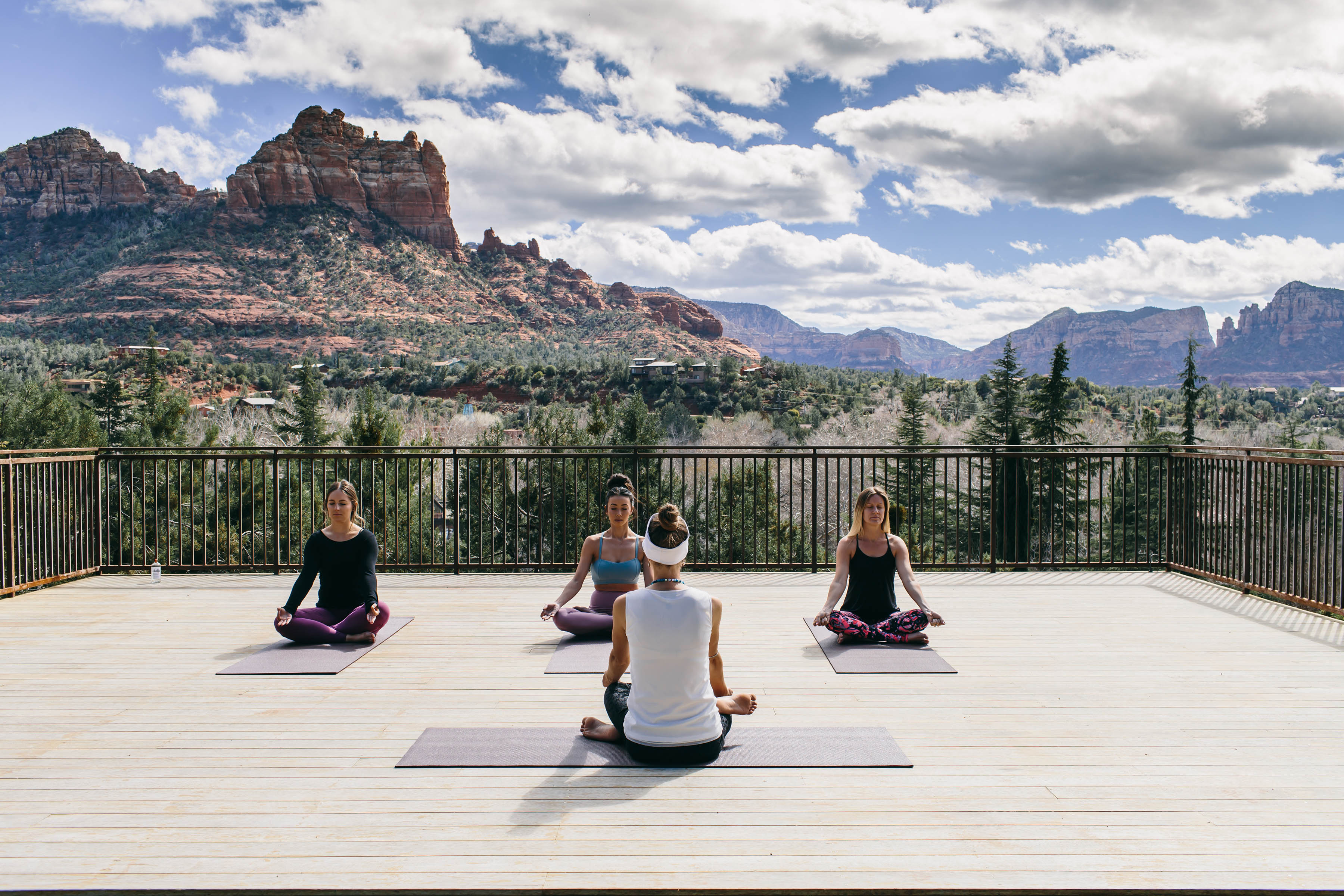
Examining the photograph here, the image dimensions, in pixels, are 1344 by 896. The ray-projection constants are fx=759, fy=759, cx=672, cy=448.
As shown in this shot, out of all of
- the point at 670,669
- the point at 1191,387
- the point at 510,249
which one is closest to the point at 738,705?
the point at 670,669

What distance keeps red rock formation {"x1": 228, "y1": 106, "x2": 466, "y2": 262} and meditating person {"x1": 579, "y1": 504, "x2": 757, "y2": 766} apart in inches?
3643

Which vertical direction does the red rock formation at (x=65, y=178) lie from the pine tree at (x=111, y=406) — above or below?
above

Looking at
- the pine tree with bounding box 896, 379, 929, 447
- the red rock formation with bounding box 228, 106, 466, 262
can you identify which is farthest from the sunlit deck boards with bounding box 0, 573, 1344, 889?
the red rock formation with bounding box 228, 106, 466, 262

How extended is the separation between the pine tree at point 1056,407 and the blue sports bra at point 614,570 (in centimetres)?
3477

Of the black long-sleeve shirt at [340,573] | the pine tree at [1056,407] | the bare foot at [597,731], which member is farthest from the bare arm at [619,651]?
the pine tree at [1056,407]

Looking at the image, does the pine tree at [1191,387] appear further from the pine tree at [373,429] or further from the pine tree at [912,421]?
the pine tree at [373,429]

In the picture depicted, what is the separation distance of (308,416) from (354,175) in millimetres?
77738

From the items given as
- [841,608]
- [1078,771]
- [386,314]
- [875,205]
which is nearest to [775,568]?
[841,608]

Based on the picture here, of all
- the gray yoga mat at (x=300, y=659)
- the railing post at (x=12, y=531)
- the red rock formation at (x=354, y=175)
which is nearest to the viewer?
the gray yoga mat at (x=300, y=659)

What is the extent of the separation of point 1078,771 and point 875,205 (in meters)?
52.5

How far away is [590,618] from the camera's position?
5.25 meters

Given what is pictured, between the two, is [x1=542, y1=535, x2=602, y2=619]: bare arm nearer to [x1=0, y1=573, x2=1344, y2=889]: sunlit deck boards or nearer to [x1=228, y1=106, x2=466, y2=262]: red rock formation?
[x1=0, y1=573, x2=1344, y2=889]: sunlit deck boards

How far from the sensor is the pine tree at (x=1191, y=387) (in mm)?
41250

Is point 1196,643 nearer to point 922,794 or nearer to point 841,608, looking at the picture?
point 841,608
